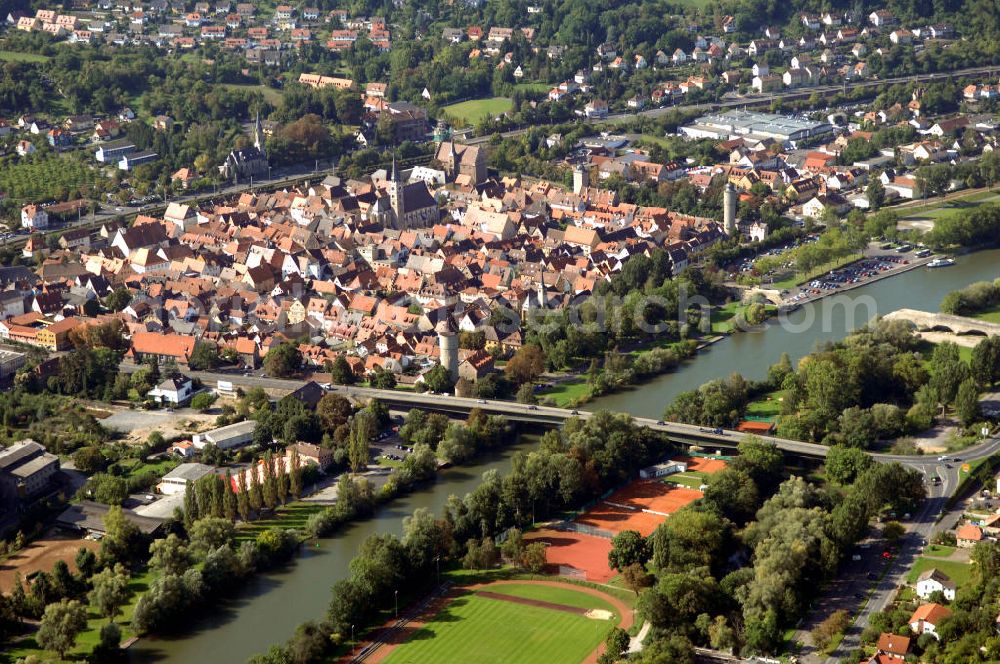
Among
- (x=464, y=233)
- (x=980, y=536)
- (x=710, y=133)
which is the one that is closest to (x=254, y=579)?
(x=980, y=536)

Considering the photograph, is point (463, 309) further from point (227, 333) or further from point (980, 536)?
point (980, 536)

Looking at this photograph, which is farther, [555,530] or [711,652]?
[555,530]

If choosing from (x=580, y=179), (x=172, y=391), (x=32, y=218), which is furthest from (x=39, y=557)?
(x=580, y=179)

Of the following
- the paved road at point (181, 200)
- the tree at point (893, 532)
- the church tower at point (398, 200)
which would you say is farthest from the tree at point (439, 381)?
the paved road at point (181, 200)

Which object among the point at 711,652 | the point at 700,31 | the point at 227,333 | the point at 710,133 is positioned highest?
the point at 700,31

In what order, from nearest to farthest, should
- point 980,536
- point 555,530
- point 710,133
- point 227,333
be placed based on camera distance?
point 980,536, point 555,530, point 227,333, point 710,133

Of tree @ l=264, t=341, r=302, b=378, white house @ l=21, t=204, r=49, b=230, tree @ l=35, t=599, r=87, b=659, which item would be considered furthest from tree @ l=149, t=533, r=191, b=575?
white house @ l=21, t=204, r=49, b=230

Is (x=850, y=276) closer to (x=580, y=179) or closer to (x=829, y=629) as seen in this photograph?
(x=580, y=179)
